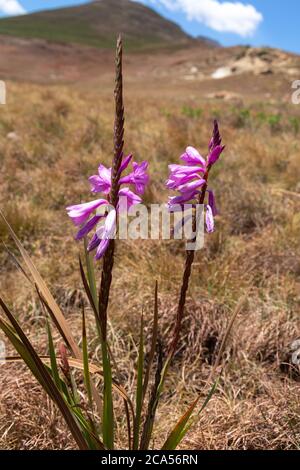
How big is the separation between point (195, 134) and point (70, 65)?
4478 centimetres

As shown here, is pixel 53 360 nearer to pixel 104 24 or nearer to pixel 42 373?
pixel 42 373

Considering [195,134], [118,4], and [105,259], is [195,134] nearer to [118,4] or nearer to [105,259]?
[105,259]

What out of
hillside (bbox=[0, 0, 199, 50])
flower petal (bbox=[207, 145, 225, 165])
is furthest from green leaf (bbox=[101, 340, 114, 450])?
hillside (bbox=[0, 0, 199, 50])

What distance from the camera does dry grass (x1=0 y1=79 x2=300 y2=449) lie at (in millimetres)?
1894

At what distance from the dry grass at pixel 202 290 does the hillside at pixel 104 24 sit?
69936mm

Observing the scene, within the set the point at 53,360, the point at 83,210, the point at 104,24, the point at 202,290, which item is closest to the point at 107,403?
the point at 53,360

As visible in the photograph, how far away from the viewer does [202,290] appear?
2699 millimetres

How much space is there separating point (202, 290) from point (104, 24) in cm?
9551

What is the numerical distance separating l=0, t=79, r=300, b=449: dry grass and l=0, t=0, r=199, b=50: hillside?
6994 cm

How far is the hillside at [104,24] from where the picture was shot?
76438 millimetres

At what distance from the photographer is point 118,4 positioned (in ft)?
328

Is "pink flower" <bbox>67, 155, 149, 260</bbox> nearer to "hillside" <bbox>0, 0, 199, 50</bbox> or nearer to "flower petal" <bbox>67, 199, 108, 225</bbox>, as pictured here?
"flower petal" <bbox>67, 199, 108, 225</bbox>

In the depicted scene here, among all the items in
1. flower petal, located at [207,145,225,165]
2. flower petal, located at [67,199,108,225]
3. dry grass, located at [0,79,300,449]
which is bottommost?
dry grass, located at [0,79,300,449]
